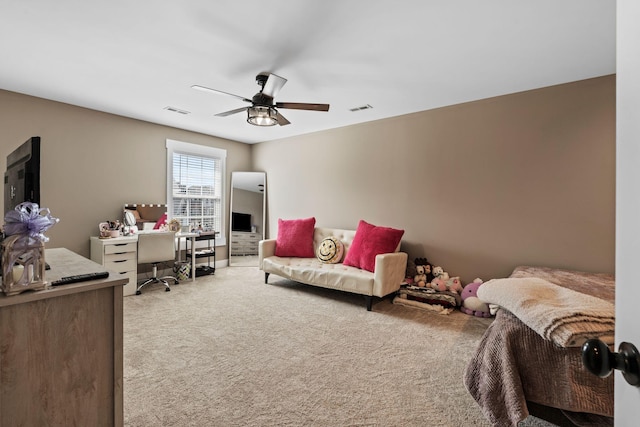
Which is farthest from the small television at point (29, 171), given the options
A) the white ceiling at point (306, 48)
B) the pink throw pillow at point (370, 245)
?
the pink throw pillow at point (370, 245)

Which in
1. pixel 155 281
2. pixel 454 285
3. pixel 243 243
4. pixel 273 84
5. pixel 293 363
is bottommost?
pixel 293 363

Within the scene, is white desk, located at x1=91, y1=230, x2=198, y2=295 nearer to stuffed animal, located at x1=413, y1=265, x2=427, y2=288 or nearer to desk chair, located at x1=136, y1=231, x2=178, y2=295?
desk chair, located at x1=136, y1=231, x2=178, y2=295

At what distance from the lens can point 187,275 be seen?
4.56 m

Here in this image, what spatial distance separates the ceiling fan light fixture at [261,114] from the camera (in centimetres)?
282

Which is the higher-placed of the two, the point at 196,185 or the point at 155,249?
the point at 196,185

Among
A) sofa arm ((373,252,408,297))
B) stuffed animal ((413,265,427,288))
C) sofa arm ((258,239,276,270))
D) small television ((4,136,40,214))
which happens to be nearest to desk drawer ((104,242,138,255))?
sofa arm ((258,239,276,270))

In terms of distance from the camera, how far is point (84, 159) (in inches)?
154

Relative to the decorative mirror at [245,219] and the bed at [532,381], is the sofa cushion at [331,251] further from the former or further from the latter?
the bed at [532,381]

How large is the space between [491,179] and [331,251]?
2164 mm

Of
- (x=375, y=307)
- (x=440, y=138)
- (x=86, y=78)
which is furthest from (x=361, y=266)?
(x=86, y=78)

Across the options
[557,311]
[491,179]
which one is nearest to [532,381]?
[557,311]

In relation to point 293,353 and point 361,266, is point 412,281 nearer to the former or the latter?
point 361,266

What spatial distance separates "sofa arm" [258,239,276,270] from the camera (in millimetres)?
4422

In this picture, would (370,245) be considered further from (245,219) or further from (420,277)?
(245,219)
